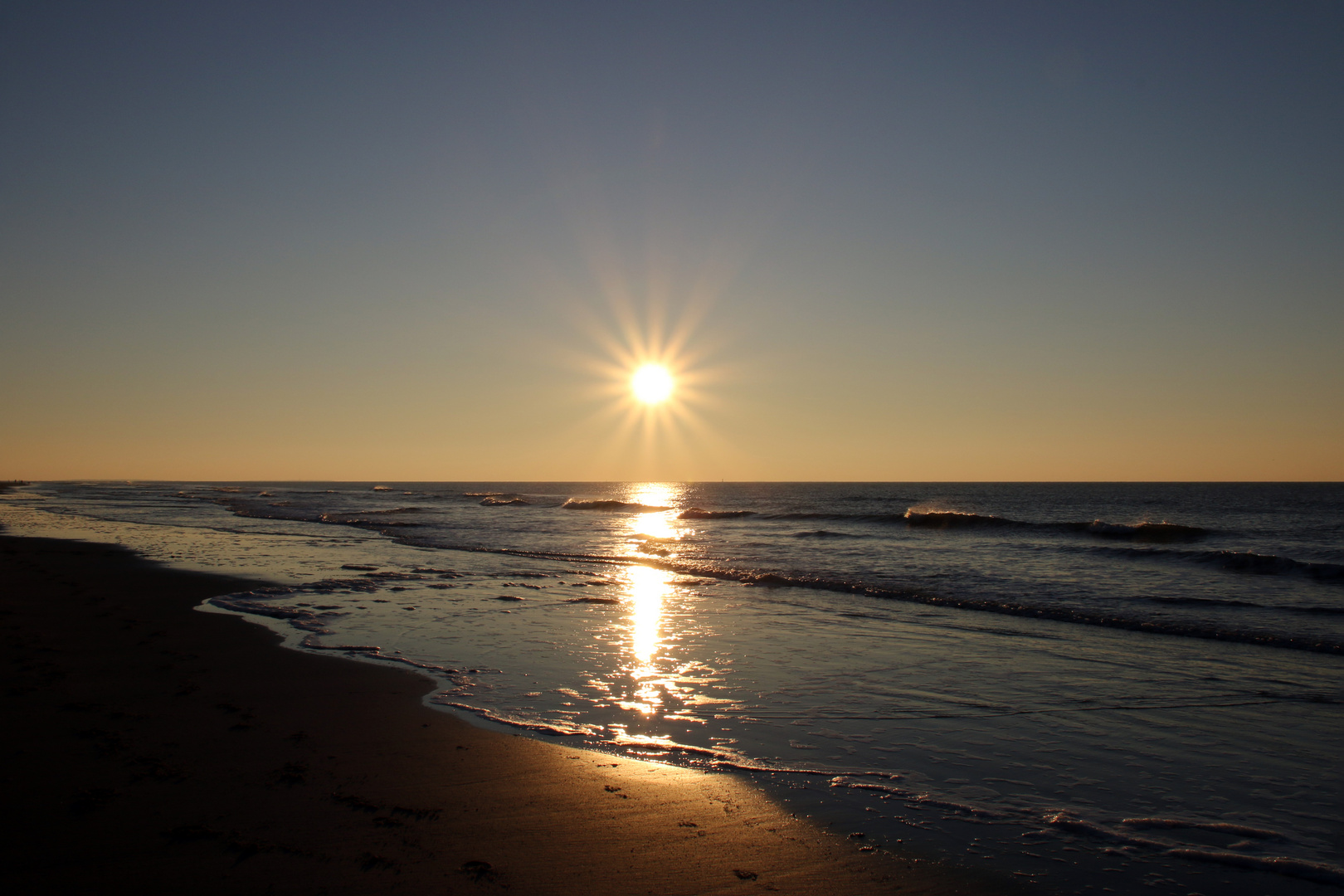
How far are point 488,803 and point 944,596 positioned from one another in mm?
13896

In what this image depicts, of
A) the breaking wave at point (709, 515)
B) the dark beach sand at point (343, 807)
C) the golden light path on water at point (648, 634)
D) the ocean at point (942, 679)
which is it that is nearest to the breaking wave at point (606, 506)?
the breaking wave at point (709, 515)

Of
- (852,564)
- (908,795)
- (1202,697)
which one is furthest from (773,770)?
(852,564)

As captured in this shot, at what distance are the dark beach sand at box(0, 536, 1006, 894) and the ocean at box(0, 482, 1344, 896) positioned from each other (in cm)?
50

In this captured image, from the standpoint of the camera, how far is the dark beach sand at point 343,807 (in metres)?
4.30

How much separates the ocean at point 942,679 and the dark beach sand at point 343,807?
495 mm

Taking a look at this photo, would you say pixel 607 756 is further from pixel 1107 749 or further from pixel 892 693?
pixel 1107 749

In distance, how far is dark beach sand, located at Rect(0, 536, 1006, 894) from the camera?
4301mm

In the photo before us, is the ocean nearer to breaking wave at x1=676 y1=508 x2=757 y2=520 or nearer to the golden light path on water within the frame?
the golden light path on water

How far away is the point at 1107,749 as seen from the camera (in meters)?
→ 6.88

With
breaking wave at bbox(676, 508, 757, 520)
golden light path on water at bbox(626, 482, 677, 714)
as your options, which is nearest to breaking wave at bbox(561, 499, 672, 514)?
breaking wave at bbox(676, 508, 757, 520)

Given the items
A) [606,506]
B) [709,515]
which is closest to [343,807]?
[709,515]

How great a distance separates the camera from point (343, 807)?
522 cm

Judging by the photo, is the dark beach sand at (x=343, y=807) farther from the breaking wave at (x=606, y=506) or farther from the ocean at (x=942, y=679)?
the breaking wave at (x=606, y=506)

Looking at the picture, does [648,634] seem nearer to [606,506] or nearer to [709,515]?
[709,515]
